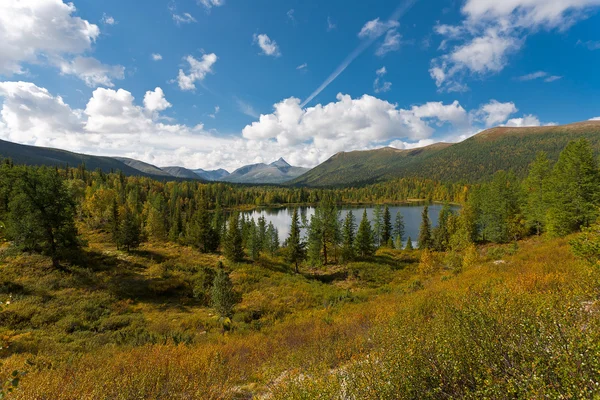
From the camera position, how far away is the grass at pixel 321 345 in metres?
4.32

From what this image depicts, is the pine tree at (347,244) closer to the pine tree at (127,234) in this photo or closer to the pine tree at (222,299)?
the pine tree at (222,299)

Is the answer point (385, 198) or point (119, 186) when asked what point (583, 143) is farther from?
point (385, 198)

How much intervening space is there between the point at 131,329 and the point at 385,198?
196 metres

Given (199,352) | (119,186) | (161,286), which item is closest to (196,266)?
(161,286)

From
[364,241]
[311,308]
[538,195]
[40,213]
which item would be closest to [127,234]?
[40,213]

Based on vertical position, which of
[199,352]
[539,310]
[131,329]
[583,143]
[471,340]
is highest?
[583,143]

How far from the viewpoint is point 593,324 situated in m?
4.40

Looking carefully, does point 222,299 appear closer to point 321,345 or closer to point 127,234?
point 321,345

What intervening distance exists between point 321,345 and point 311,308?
1411 centimetres

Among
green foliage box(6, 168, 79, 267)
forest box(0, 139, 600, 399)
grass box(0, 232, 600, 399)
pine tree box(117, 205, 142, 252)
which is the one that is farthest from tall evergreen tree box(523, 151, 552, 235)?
green foliage box(6, 168, 79, 267)

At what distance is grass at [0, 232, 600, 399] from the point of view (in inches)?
170

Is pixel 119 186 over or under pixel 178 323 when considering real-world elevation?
over

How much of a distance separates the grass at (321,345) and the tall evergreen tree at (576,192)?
1627 cm

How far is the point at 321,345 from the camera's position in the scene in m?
8.64
